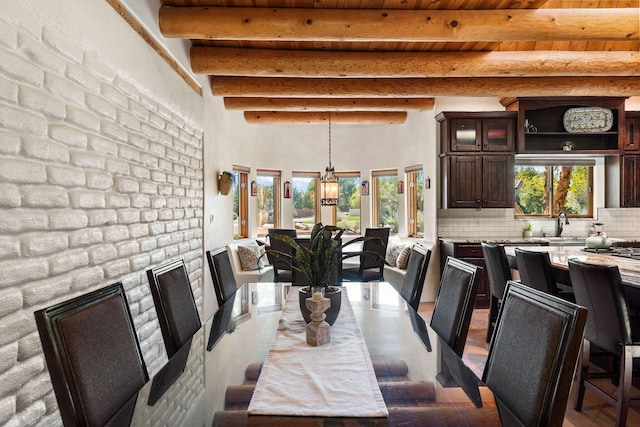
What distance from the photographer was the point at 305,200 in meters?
7.09

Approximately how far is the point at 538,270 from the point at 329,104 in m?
3.28

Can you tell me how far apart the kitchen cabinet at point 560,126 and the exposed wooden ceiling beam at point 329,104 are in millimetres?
1270

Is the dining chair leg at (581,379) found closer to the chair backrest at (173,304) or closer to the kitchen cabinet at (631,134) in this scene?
the chair backrest at (173,304)

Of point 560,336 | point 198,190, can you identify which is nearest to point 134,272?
point 198,190

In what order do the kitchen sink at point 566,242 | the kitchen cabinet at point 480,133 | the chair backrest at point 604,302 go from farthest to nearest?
1. the kitchen cabinet at point 480,133
2. the kitchen sink at point 566,242
3. the chair backrest at point 604,302

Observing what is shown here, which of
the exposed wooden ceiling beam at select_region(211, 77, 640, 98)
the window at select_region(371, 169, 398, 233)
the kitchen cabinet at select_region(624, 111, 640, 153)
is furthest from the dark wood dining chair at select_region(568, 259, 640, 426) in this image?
the window at select_region(371, 169, 398, 233)

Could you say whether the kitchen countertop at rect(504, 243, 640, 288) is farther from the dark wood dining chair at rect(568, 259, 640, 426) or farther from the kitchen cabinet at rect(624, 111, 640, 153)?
the kitchen cabinet at rect(624, 111, 640, 153)

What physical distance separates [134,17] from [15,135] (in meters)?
1.40

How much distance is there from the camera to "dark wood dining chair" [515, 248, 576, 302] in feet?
9.55

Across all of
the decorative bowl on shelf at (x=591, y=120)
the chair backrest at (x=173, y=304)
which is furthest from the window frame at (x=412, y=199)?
the chair backrest at (x=173, y=304)

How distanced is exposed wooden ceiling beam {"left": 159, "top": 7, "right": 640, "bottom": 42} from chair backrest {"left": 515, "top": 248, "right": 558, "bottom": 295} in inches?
65.7

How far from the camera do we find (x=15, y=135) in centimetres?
140

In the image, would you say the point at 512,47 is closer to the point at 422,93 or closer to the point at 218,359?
the point at 422,93

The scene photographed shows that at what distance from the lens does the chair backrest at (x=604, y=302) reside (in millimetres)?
2088
